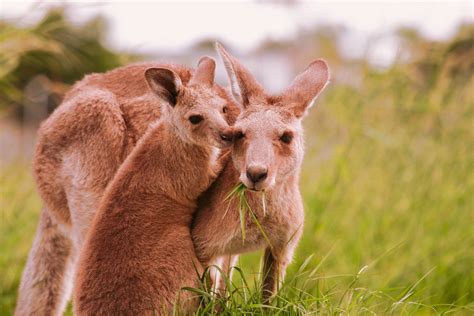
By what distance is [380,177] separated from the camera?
8.41 meters

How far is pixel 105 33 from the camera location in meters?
11.8

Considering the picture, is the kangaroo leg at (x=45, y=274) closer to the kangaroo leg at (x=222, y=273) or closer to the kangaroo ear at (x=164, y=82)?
the kangaroo leg at (x=222, y=273)

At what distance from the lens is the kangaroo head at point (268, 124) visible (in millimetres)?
4062

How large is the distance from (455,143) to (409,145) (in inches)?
19.4

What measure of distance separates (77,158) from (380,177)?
13.4 feet

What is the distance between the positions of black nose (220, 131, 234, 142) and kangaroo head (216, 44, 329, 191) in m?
0.03

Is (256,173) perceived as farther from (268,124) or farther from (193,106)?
(193,106)

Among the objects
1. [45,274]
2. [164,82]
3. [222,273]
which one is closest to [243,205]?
[222,273]

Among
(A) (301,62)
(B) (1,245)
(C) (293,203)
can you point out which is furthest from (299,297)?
(A) (301,62)

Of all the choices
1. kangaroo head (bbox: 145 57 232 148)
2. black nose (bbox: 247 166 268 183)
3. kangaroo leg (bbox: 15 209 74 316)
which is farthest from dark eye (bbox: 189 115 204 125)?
kangaroo leg (bbox: 15 209 74 316)

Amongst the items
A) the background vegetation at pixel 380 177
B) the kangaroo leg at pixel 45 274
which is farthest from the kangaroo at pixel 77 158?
the background vegetation at pixel 380 177

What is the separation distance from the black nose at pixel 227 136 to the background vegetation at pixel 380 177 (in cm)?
243

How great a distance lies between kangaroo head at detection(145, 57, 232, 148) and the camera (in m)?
4.42

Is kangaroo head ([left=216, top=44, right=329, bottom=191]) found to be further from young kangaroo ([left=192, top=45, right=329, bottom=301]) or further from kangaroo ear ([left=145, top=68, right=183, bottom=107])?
kangaroo ear ([left=145, top=68, right=183, bottom=107])
